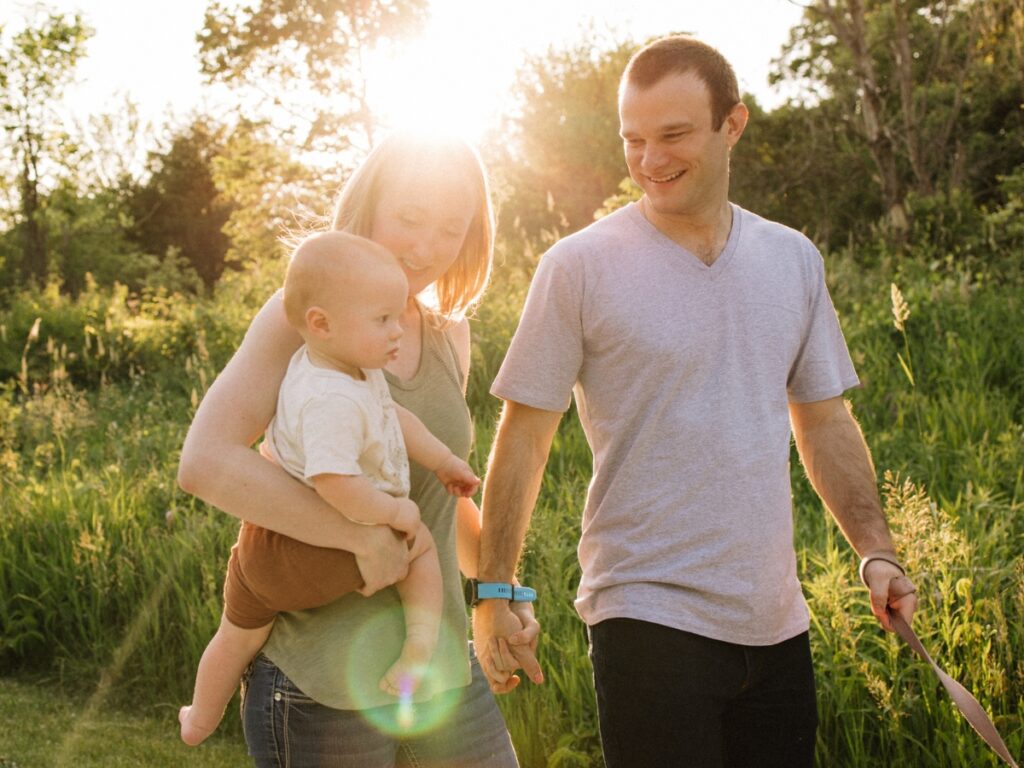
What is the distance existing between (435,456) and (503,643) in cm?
56

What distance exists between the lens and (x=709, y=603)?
90.5 inches

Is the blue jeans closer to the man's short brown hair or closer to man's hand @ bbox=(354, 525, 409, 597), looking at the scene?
man's hand @ bbox=(354, 525, 409, 597)

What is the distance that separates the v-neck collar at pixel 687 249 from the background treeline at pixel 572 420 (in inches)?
31.2

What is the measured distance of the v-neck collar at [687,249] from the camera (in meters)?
2.49

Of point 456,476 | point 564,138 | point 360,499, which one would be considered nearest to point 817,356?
point 456,476

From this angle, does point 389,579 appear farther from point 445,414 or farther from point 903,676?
point 903,676

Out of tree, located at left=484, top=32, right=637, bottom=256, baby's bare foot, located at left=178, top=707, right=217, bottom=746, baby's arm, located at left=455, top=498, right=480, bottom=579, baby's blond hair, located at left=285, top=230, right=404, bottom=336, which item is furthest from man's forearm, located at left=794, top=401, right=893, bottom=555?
tree, located at left=484, top=32, right=637, bottom=256

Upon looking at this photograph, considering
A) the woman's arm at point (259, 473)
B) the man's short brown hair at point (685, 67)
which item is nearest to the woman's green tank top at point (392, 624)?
the woman's arm at point (259, 473)

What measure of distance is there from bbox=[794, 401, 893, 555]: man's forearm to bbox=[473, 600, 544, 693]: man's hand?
2.83ft

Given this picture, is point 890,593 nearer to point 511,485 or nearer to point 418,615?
point 511,485

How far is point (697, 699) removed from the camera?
2283 millimetres

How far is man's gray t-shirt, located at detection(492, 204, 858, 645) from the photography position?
2322mm

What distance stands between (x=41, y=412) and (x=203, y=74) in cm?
1213

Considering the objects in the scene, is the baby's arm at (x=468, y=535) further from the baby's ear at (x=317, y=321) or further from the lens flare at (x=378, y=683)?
the baby's ear at (x=317, y=321)
